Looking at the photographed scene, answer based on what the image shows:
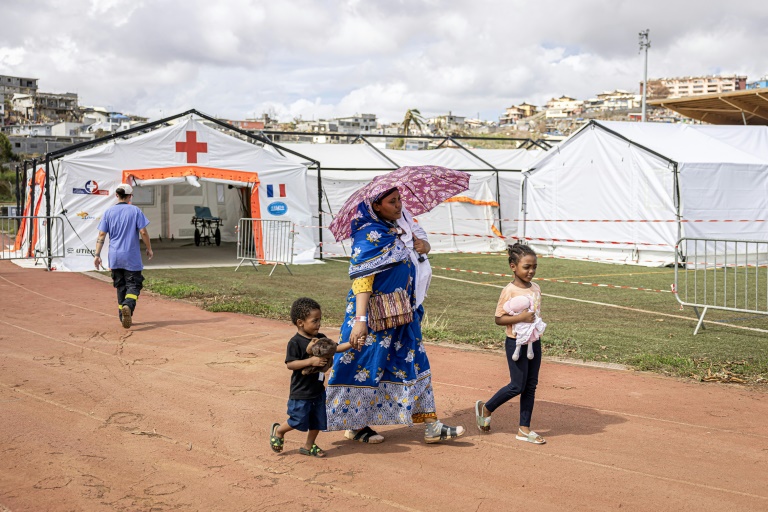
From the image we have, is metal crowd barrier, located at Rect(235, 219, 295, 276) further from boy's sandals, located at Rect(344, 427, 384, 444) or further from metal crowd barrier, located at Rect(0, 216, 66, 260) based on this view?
boy's sandals, located at Rect(344, 427, 384, 444)

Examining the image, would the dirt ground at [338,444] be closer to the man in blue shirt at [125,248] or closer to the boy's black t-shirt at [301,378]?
the boy's black t-shirt at [301,378]

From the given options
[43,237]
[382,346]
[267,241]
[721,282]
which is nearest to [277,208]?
[267,241]

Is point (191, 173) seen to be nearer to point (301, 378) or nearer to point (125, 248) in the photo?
point (125, 248)

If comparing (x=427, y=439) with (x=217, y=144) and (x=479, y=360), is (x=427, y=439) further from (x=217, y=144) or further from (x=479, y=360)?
(x=217, y=144)

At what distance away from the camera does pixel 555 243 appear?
81.9 ft

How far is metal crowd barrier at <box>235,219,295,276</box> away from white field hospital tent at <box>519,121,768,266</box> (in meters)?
8.27

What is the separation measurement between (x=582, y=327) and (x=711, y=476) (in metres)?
5.88

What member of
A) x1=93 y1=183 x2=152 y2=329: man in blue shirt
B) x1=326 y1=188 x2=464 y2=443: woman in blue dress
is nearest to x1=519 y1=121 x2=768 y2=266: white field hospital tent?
x1=93 y1=183 x2=152 y2=329: man in blue shirt

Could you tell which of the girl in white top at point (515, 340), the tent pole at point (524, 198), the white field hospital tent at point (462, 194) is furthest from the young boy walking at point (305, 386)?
the tent pole at point (524, 198)

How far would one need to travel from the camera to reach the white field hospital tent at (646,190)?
21.6 metres

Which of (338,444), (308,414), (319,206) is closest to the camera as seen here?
(308,414)

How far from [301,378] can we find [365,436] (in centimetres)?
83

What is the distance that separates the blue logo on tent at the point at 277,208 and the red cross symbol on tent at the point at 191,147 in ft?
7.78

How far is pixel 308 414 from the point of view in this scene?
214 inches
